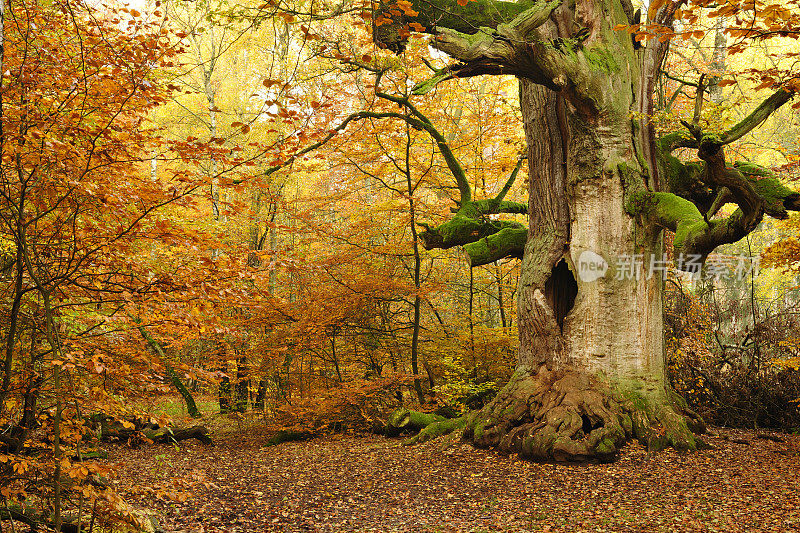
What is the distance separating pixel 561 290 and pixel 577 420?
1.80m

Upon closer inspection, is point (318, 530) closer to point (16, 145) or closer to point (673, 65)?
point (16, 145)

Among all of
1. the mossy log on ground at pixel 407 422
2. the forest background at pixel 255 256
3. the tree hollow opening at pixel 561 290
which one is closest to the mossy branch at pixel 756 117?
the forest background at pixel 255 256

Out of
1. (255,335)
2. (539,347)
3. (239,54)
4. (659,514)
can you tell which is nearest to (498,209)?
(539,347)

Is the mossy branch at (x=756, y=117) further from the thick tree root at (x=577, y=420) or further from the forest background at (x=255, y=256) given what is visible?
the thick tree root at (x=577, y=420)

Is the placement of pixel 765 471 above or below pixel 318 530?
above

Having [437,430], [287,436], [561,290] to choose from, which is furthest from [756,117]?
[287,436]

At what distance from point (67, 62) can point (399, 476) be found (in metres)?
5.27

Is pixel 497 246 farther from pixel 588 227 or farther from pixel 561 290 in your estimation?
pixel 588 227

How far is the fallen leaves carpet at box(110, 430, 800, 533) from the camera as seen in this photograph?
4453mm

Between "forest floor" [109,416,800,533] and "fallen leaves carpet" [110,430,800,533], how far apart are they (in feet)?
0.04

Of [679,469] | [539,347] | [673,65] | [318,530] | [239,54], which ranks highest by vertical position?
[239,54]

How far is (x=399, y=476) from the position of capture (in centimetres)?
643

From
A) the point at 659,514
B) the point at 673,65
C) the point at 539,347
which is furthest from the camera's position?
the point at 673,65

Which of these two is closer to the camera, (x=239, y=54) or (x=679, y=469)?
(x=679, y=469)
